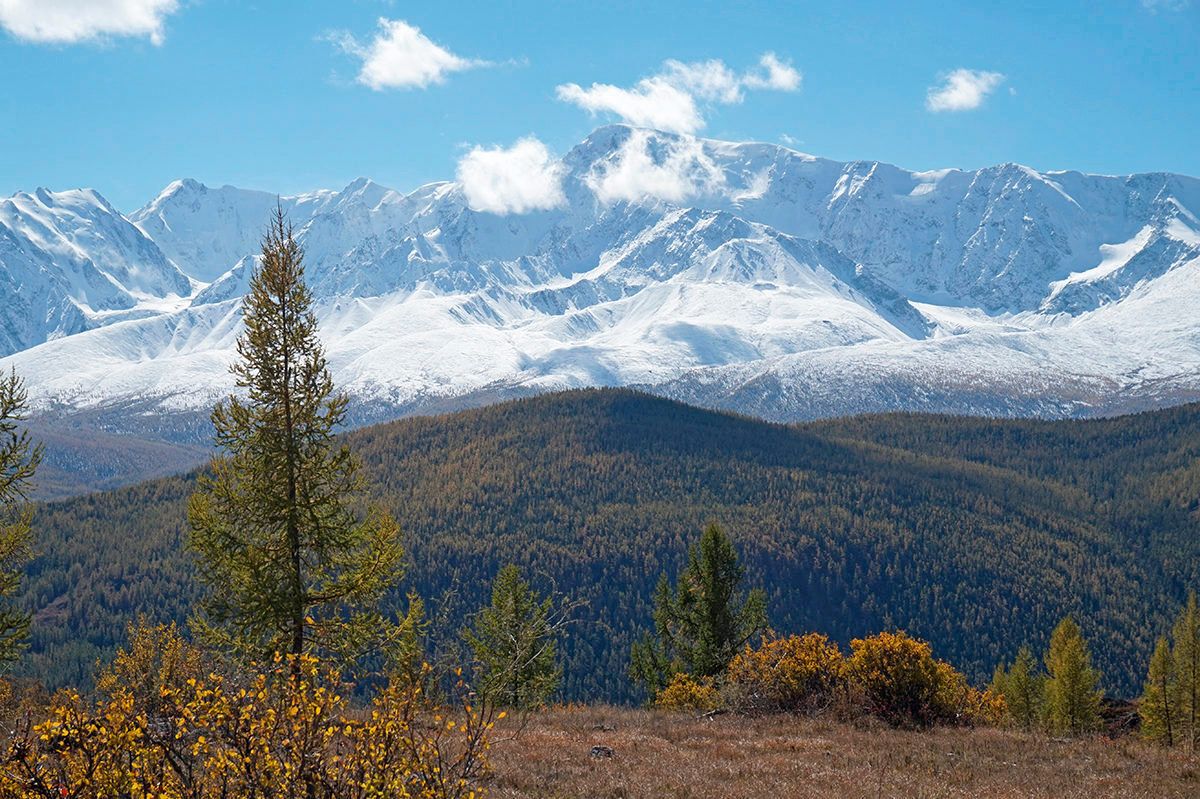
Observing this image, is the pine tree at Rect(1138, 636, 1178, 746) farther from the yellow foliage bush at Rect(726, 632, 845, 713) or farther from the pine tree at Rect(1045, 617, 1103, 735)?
the yellow foliage bush at Rect(726, 632, 845, 713)

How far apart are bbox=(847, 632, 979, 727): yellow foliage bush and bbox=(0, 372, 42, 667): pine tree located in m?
25.2

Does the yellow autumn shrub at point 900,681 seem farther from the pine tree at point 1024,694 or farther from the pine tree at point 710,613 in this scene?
the pine tree at point 1024,694

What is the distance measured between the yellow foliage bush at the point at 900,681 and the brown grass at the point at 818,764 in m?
2.22

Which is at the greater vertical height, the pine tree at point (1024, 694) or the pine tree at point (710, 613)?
the pine tree at point (710, 613)

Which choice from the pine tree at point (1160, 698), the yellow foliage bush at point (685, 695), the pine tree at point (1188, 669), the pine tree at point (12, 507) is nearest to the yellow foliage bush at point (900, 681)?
the yellow foliage bush at point (685, 695)

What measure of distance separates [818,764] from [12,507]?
74.7ft

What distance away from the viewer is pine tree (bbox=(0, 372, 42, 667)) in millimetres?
24250

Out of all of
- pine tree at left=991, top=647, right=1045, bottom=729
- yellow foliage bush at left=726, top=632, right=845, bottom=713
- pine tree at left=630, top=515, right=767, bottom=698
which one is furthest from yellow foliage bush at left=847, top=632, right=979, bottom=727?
pine tree at left=991, top=647, right=1045, bottom=729

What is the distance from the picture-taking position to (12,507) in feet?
83.3

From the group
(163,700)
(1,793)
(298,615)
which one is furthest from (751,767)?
(1,793)

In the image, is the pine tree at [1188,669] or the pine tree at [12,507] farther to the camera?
the pine tree at [1188,669]

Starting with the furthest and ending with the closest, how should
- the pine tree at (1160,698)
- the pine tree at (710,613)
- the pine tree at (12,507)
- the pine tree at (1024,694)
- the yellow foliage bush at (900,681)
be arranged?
the pine tree at (1024,694) → the pine tree at (1160,698) → the pine tree at (710,613) → the yellow foliage bush at (900,681) → the pine tree at (12,507)

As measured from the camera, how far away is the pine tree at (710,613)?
5247 cm

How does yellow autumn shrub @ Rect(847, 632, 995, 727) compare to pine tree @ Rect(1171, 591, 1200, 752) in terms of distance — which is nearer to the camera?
yellow autumn shrub @ Rect(847, 632, 995, 727)
